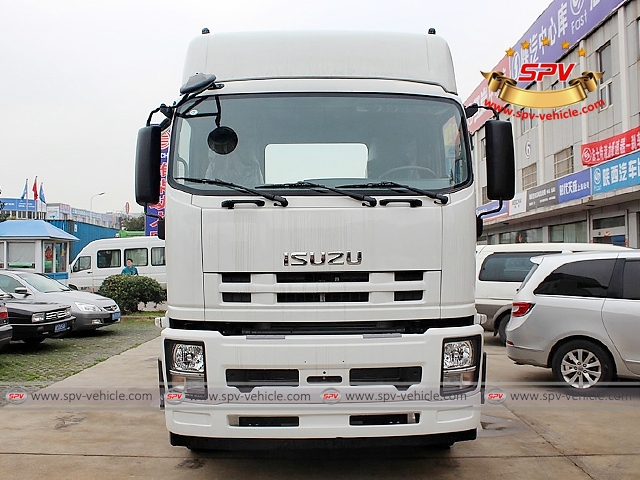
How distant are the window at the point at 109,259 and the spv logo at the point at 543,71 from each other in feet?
58.7

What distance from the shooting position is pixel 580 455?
544 centimetres

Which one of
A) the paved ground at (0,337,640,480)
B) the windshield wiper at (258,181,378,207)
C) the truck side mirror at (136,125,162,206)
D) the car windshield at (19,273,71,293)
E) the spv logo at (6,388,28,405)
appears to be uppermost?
the truck side mirror at (136,125,162,206)

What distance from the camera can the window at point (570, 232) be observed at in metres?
24.8

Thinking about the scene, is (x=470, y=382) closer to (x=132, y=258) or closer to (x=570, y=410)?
(x=570, y=410)

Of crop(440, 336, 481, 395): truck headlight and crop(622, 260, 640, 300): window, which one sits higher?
crop(622, 260, 640, 300): window

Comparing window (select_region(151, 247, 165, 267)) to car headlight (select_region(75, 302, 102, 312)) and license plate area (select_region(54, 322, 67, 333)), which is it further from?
license plate area (select_region(54, 322, 67, 333))

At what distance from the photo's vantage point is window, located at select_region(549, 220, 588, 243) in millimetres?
24828

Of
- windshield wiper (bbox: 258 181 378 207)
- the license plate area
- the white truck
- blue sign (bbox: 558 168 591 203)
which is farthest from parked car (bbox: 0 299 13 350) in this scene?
blue sign (bbox: 558 168 591 203)

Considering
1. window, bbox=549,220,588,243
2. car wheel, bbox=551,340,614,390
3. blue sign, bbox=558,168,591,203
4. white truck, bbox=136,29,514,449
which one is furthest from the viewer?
window, bbox=549,220,588,243

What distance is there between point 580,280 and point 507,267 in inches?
181

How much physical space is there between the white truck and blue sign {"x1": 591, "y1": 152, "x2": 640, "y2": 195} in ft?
46.4

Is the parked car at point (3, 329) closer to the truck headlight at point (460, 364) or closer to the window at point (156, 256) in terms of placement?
the truck headlight at point (460, 364)

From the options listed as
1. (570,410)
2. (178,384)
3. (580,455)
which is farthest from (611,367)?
(178,384)

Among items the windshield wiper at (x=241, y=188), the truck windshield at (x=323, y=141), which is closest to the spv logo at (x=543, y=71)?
the truck windshield at (x=323, y=141)
